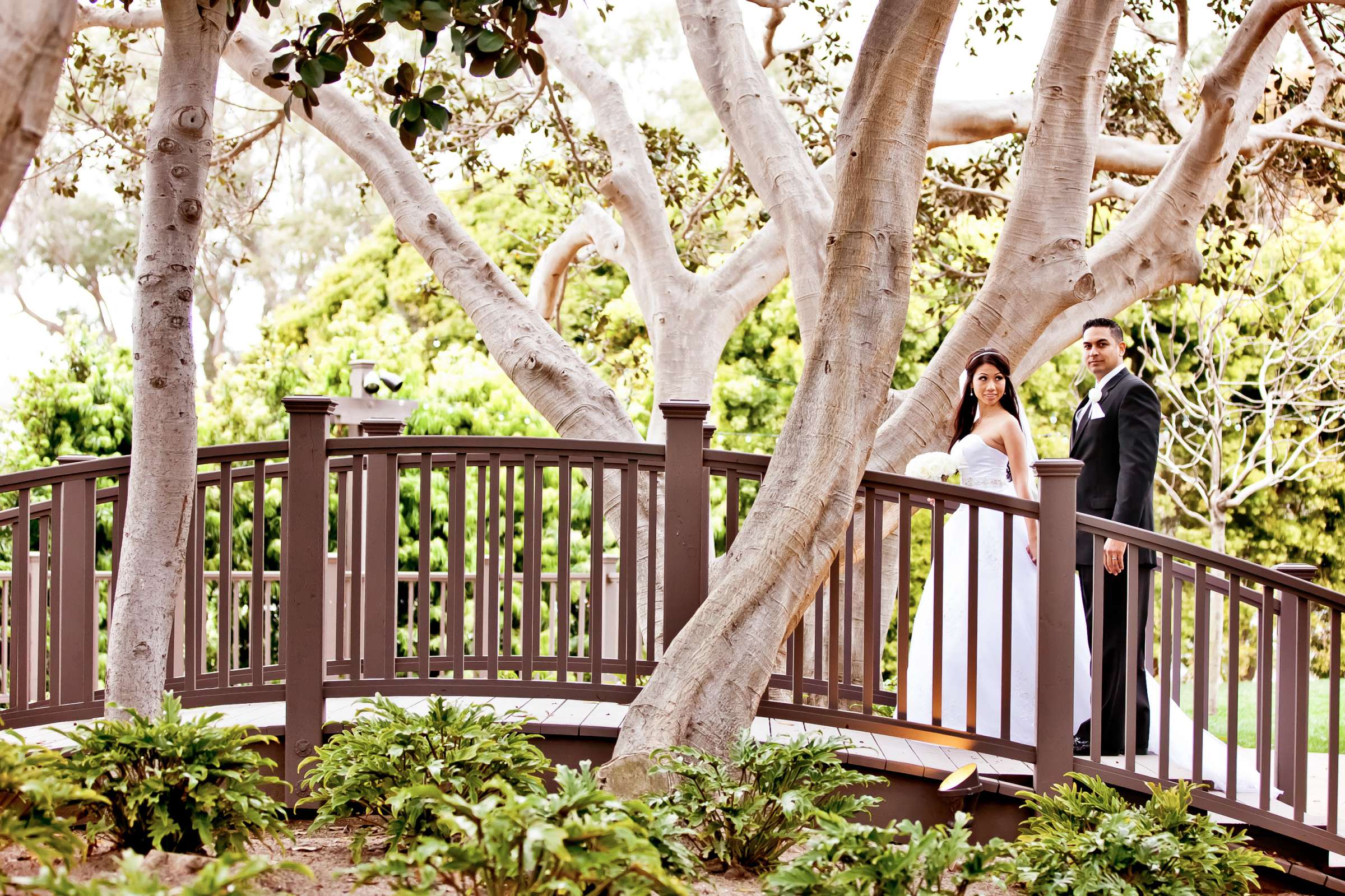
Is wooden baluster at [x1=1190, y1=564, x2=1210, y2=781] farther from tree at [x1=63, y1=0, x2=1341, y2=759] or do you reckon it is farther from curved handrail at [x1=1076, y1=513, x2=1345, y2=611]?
tree at [x1=63, y1=0, x2=1341, y2=759]

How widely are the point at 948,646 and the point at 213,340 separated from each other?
82.7 ft

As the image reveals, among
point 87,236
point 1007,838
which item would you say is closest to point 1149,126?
point 1007,838

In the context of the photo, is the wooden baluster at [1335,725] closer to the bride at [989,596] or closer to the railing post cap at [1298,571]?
the railing post cap at [1298,571]

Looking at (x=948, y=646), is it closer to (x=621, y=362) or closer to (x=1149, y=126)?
(x=1149, y=126)

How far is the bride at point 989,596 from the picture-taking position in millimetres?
5059

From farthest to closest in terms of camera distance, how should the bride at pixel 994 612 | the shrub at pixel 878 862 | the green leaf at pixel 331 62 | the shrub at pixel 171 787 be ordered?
the bride at pixel 994 612, the green leaf at pixel 331 62, the shrub at pixel 171 787, the shrub at pixel 878 862

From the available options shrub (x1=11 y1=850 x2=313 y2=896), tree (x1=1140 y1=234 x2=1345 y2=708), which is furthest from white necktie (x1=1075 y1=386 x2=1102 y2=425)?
tree (x1=1140 y1=234 x2=1345 y2=708)

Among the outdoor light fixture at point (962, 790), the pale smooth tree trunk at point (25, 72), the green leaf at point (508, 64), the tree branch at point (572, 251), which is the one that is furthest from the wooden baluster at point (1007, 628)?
the tree branch at point (572, 251)

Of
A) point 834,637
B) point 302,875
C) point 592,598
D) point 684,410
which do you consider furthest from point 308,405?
point 834,637

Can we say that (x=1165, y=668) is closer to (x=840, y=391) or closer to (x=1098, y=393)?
(x=1098, y=393)

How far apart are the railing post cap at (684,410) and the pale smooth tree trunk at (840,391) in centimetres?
43

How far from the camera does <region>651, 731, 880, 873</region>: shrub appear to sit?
134 inches

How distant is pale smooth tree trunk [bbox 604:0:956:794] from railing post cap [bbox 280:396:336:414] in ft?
5.76

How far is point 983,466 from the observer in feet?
17.6
